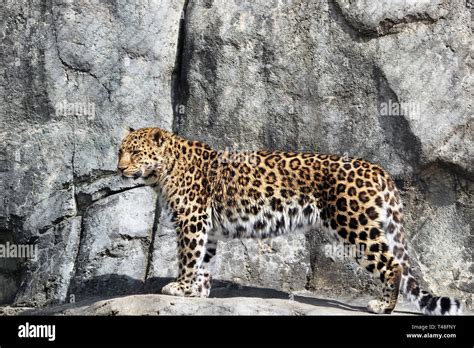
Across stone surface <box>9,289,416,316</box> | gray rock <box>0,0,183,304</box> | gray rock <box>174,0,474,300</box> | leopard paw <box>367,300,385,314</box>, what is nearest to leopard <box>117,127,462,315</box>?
leopard paw <box>367,300,385,314</box>

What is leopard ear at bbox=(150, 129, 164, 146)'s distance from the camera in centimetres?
1254

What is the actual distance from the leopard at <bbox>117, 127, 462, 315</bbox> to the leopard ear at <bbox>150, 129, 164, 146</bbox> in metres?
0.01

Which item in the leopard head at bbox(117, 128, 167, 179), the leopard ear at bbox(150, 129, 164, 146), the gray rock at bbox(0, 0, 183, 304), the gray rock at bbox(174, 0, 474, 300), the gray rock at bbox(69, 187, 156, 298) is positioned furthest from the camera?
the gray rock at bbox(0, 0, 183, 304)

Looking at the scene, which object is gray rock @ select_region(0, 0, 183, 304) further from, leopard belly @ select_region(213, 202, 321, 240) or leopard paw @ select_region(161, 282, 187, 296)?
leopard belly @ select_region(213, 202, 321, 240)

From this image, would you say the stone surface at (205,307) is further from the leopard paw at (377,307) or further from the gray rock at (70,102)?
the gray rock at (70,102)

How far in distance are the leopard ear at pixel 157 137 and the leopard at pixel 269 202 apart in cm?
1

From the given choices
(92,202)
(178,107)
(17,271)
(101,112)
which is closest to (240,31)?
(178,107)

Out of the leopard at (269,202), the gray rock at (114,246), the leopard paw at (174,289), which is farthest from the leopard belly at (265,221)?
the gray rock at (114,246)

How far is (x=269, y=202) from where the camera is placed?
12125 mm

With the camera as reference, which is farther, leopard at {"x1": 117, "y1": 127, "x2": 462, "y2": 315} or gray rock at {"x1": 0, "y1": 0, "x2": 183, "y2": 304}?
gray rock at {"x1": 0, "y1": 0, "x2": 183, "y2": 304}

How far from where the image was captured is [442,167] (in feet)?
42.6

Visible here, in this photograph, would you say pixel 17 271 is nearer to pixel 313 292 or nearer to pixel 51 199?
pixel 51 199

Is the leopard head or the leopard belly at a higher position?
the leopard head

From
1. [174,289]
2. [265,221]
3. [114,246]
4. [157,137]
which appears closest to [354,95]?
[265,221]
